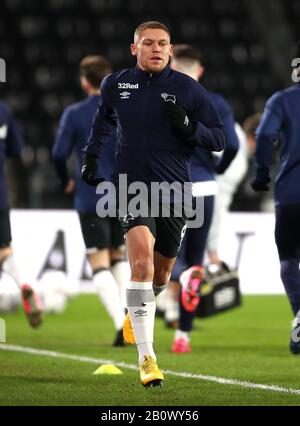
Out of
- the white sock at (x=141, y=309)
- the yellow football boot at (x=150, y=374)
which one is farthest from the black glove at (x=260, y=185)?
the yellow football boot at (x=150, y=374)

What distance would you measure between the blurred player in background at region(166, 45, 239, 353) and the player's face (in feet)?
6.67

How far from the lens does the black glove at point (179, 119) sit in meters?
6.11

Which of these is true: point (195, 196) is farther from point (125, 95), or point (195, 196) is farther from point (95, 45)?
point (95, 45)

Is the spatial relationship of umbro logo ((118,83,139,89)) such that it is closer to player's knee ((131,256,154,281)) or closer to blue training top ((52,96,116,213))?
player's knee ((131,256,154,281))

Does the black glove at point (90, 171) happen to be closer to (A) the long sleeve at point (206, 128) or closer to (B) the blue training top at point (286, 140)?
(A) the long sleeve at point (206, 128)

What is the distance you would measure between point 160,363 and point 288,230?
4.06ft

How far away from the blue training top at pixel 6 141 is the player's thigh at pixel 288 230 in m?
2.80

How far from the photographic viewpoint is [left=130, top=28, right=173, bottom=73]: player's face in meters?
6.23

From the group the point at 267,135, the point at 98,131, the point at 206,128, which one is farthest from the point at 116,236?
the point at 206,128

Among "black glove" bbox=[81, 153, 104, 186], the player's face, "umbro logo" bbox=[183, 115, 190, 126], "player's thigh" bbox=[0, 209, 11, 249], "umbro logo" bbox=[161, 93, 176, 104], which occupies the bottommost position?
"player's thigh" bbox=[0, 209, 11, 249]

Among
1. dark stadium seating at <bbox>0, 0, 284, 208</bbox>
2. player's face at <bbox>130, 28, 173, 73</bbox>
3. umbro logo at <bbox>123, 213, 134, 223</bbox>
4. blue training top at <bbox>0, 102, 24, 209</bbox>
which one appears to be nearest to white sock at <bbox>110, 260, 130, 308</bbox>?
blue training top at <bbox>0, 102, 24, 209</bbox>

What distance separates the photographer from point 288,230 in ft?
24.6
